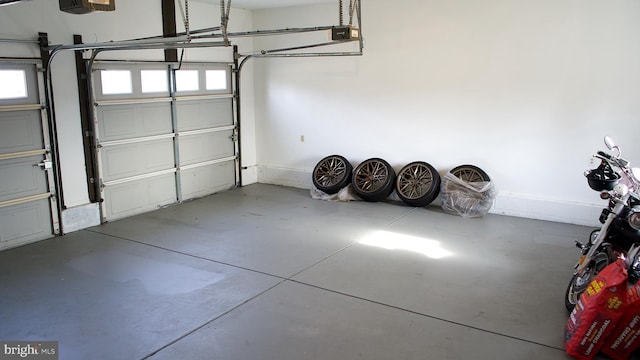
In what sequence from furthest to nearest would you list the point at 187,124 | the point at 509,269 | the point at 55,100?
the point at 187,124
the point at 55,100
the point at 509,269

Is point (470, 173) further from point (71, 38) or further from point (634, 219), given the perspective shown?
point (71, 38)

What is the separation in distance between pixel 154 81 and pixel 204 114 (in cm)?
103

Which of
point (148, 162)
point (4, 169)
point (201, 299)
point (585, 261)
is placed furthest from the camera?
point (148, 162)

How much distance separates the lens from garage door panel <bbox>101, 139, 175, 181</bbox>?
618 cm

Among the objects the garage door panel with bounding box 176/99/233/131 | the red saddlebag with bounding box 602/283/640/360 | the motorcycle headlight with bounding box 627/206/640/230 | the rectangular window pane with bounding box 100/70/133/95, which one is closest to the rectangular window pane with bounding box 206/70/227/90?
the garage door panel with bounding box 176/99/233/131

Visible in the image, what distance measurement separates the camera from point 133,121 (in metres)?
6.40

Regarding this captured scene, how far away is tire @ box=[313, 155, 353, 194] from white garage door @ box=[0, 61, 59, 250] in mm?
3722

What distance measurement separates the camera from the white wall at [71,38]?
5.09 m

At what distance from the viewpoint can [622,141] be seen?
579 centimetres

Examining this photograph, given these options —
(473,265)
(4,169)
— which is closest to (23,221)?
(4,169)

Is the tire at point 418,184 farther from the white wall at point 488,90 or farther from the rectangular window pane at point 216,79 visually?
the rectangular window pane at point 216,79

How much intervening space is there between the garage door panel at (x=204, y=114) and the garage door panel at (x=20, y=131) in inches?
79.6

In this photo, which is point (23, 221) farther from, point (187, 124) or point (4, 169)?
point (187, 124)

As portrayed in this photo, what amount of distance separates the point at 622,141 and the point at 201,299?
17.0 feet
